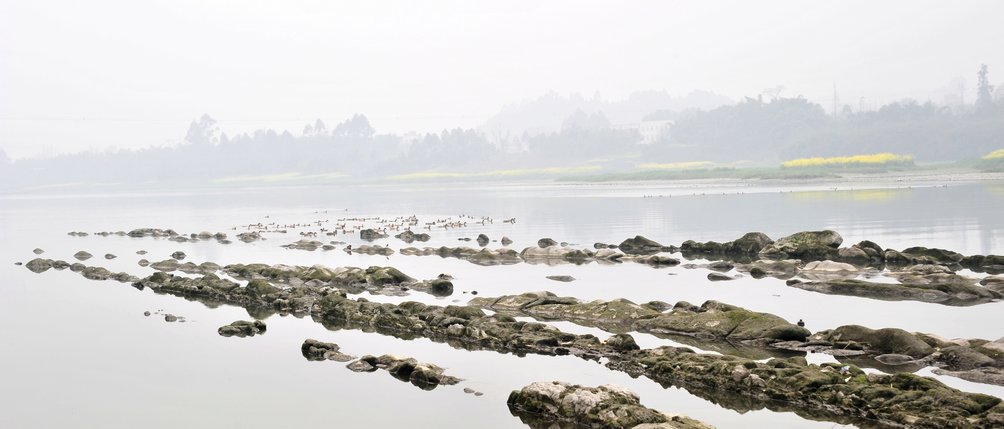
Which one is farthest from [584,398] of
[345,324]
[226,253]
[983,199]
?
[983,199]

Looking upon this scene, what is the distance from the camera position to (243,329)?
23.3 meters

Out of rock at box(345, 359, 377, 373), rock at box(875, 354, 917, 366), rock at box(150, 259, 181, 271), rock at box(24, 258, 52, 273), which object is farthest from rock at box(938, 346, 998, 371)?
rock at box(24, 258, 52, 273)

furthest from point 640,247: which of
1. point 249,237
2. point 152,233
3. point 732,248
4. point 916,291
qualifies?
point 152,233

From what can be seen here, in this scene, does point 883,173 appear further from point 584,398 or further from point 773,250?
point 584,398

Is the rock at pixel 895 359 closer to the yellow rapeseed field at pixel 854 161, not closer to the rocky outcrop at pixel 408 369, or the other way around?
the rocky outcrop at pixel 408 369

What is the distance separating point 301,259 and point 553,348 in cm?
2581

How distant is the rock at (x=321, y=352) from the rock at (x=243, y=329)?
2897 millimetres

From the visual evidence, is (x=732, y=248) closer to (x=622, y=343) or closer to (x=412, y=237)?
(x=412, y=237)

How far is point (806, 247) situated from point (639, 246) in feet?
28.5

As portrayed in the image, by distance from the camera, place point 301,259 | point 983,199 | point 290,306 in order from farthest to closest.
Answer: point 983,199, point 301,259, point 290,306

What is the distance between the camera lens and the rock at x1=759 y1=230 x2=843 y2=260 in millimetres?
36000

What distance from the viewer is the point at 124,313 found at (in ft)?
89.5

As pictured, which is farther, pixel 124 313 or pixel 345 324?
pixel 124 313

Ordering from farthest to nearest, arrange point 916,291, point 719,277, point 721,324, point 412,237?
point 412,237 < point 719,277 < point 916,291 < point 721,324
